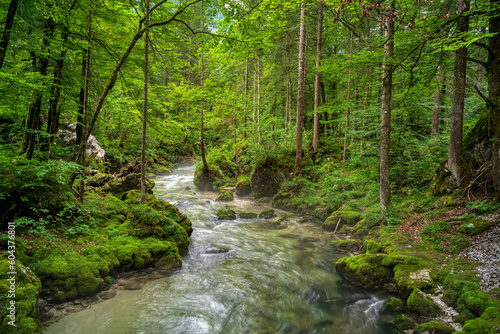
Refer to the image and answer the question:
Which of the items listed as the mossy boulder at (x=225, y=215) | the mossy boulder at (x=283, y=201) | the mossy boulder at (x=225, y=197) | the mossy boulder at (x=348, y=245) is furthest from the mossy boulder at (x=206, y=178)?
the mossy boulder at (x=348, y=245)

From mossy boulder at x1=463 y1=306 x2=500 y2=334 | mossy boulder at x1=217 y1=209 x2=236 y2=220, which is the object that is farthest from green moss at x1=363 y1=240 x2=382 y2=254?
mossy boulder at x1=217 y1=209 x2=236 y2=220

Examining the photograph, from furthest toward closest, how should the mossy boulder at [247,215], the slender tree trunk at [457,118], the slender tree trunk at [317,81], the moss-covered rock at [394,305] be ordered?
1. the slender tree trunk at [317,81]
2. the mossy boulder at [247,215]
3. the slender tree trunk at [457,118]
4. the moss-covered rock at [394,305]

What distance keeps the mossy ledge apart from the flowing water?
61 centimetres

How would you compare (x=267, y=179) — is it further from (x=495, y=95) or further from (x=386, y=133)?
(x=495, y=95)

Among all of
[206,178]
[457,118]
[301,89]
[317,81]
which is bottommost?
[206,178]

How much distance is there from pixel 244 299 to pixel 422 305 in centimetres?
383

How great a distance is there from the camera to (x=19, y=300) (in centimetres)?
368

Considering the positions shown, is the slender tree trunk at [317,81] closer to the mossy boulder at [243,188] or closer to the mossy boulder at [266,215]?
the mossy boulder at [243,188]

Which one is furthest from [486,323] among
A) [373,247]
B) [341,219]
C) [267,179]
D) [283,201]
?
[267,179]

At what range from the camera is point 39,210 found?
19.7 ft

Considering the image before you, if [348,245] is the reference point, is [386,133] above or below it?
above

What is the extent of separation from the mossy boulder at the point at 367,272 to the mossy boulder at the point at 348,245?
5.41 feet

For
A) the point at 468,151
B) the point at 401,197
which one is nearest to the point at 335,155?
the point at 401,197

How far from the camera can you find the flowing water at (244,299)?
191 inches
